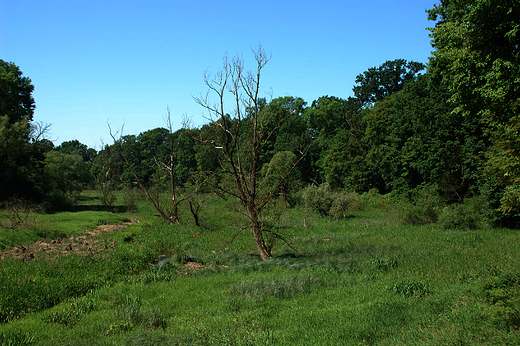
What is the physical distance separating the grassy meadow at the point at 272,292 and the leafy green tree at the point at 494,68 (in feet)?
10.5

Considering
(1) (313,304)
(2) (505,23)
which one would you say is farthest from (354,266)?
(2) (505,23)

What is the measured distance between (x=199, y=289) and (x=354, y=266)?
19.5ft

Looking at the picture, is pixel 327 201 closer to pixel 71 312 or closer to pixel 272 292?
pixel 272 292

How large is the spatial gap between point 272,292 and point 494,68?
919 cm

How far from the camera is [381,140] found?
51469 mm

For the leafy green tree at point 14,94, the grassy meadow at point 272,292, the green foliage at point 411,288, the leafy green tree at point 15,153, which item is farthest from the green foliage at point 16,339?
the leafy green tree at point 14,94

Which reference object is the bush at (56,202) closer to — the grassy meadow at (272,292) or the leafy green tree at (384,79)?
the grassy meadow at (272,292)

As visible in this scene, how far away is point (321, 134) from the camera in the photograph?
70250mm

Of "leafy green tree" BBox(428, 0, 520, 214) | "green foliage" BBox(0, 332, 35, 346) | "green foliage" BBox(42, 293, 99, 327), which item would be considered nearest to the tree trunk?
"green foliage" BBox(42, 293, 99, 327)

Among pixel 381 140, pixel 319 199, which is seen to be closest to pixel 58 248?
pixel 319 199

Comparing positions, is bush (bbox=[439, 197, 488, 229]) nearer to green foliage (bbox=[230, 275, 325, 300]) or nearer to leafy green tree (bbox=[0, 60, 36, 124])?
green foliage (bbox=[230, 275, 325, 300])

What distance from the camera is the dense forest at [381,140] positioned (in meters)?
10.7

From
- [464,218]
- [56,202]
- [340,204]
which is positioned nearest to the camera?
[464,218]

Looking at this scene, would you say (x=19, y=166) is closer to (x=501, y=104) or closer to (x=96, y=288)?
(x=96, y=288)
